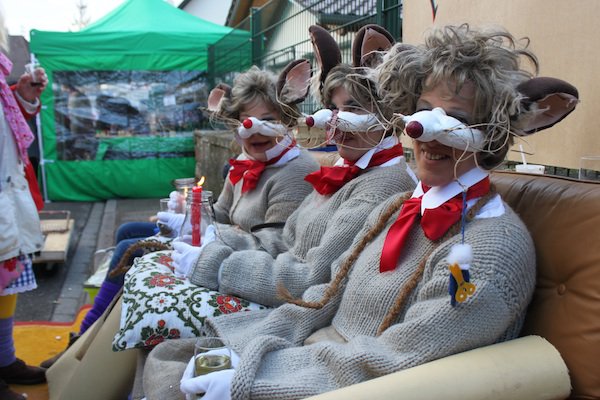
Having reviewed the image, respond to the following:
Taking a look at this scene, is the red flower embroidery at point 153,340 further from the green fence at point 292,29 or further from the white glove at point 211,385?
the green fence at point 292,29

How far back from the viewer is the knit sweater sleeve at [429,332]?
135 centimetres

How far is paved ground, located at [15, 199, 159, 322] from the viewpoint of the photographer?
4535mm

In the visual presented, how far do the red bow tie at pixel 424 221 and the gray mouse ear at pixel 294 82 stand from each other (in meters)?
1.11

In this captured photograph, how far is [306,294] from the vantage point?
1897mm

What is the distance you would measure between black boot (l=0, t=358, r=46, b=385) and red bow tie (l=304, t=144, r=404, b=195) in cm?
190

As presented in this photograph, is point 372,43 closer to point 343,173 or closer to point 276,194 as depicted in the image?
point 343,173

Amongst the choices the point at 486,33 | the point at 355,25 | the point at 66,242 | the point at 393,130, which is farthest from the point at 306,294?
the point at 66,242

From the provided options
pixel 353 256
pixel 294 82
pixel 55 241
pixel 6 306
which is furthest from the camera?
pixel 55 241

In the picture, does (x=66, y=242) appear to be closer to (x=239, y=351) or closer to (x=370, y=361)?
(x=239, y=351)

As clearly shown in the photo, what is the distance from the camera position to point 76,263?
581cm

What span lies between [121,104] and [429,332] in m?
8.62

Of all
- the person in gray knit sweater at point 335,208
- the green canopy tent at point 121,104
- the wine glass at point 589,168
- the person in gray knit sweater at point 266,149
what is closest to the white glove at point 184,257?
the person in gray knit sweater at point 335,208

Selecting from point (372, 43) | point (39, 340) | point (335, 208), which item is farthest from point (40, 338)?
point (372, 43)

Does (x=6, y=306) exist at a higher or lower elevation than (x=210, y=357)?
→ lower
